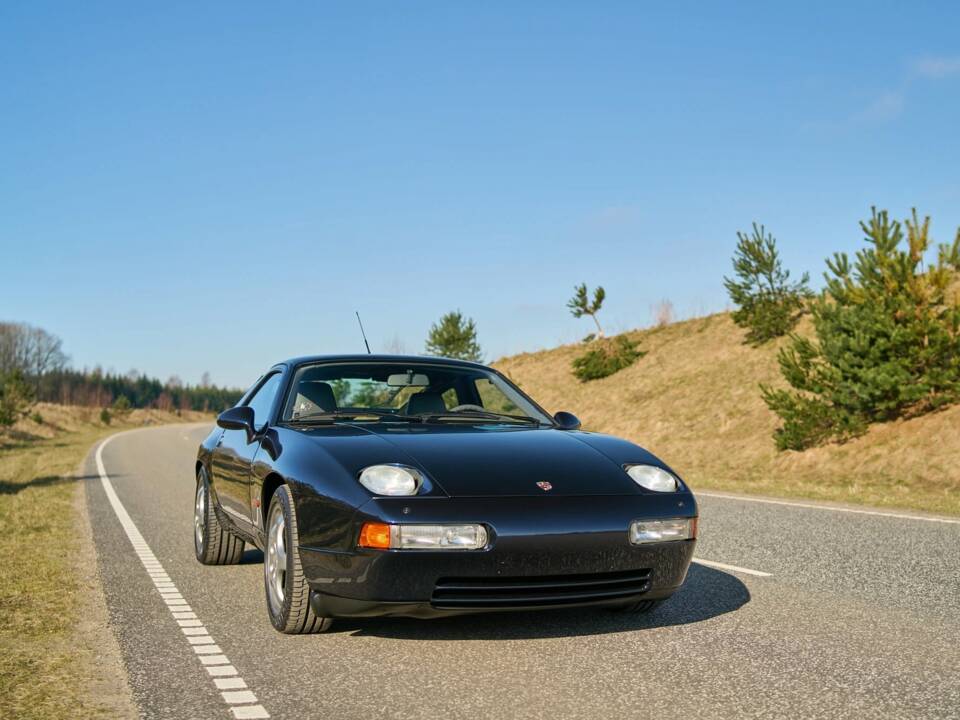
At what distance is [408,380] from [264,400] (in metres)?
1.09

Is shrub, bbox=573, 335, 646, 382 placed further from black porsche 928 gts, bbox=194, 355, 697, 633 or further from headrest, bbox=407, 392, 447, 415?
black porsche 928 gts, bbox=194, 355, 697, 633

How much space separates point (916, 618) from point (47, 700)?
13.9 ft

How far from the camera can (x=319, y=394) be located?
605cm

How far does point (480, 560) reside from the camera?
4.27 meters

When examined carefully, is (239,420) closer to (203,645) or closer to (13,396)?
(203,645)

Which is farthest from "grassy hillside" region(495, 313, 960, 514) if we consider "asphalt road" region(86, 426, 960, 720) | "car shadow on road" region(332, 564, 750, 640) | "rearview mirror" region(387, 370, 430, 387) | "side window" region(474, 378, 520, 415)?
"rearview mirror" region(387, 370, 430, 387)

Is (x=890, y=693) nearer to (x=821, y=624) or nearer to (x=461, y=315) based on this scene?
(x=821, y=624)

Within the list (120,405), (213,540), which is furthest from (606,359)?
(120,405)

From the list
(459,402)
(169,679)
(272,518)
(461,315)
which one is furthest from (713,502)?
(461,315)

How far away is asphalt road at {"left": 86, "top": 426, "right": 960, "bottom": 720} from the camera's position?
12.3 feet

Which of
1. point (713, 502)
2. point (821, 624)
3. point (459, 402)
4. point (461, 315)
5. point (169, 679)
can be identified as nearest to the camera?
point (169, 679)

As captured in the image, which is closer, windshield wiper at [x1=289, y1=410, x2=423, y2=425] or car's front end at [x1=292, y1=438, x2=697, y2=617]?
car's front end at [x1=292, y1=438, x2=697, y2=617]

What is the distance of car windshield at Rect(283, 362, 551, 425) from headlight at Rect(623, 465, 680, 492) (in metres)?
1.13

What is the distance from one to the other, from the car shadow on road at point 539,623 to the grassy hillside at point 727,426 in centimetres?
692
